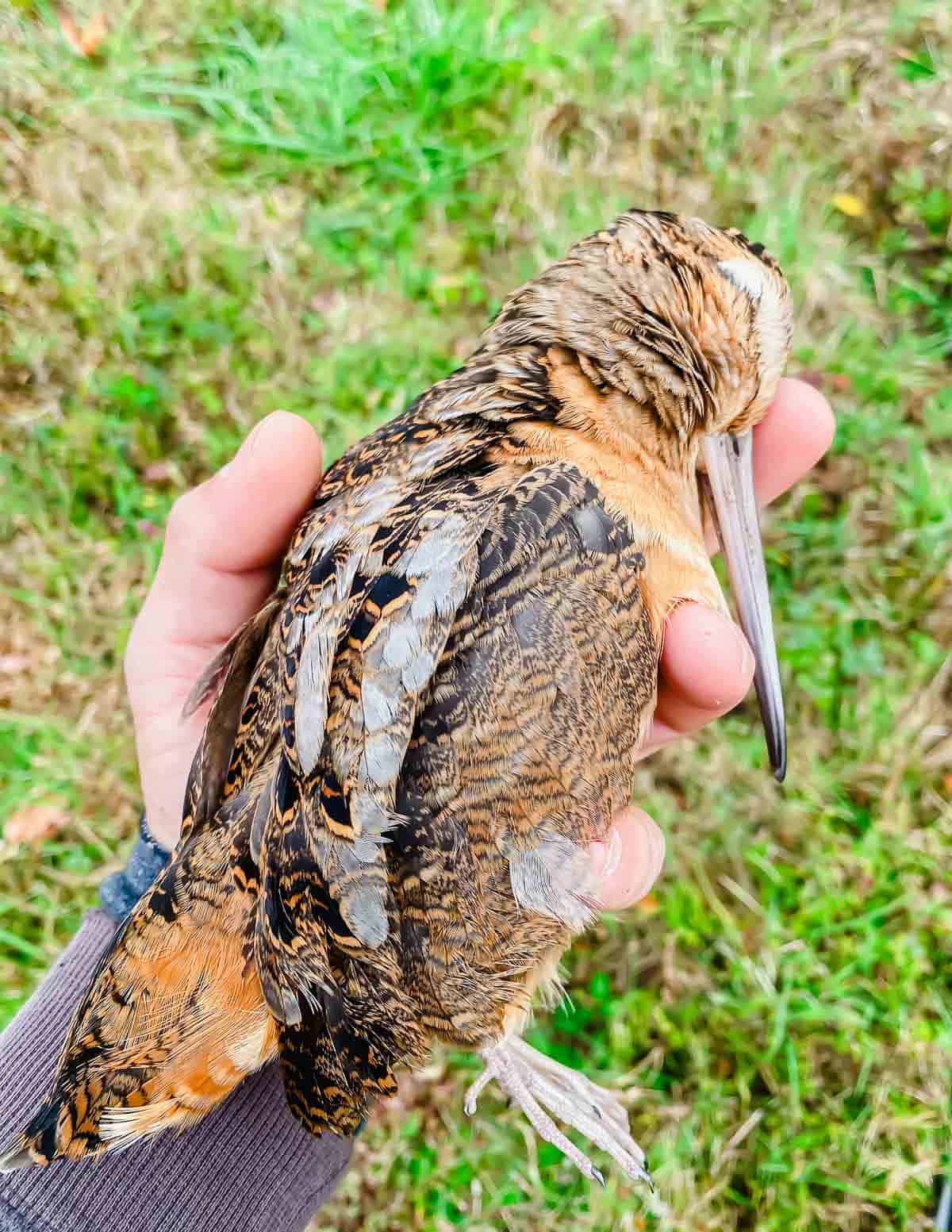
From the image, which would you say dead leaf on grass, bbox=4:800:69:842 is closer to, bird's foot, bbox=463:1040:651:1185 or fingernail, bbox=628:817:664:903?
bird's foot, bbox=463:1040:651:1185

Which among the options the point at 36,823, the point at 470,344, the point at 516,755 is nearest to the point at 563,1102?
the point at 516,755

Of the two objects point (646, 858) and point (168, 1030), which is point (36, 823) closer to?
point (168, 1030)

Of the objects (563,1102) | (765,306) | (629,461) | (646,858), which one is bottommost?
(563,1102)

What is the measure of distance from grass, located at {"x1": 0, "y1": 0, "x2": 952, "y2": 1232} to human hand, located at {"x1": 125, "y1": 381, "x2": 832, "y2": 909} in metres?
0.59

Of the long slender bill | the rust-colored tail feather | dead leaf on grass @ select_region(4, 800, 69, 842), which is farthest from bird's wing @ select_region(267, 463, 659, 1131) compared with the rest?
dead leaf on grass @ select_region(4, 800, 69, 842)

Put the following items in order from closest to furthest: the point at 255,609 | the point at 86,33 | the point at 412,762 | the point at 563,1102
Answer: the point at 412,762
the point at 563,1102
the point at 255,609
the point at 86,33

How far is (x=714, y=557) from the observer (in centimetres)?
290

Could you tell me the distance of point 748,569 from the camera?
2.33m

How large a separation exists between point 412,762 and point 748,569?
41.6 inches

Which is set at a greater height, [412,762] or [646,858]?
[412,762]

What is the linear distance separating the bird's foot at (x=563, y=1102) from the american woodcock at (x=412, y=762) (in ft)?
1.46

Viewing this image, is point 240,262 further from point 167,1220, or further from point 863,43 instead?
point 167,1220

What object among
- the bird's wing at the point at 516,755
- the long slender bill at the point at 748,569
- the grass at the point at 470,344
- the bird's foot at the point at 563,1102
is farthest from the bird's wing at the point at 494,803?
the grass at the point at 470,344

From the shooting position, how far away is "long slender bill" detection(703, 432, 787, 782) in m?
2.32
